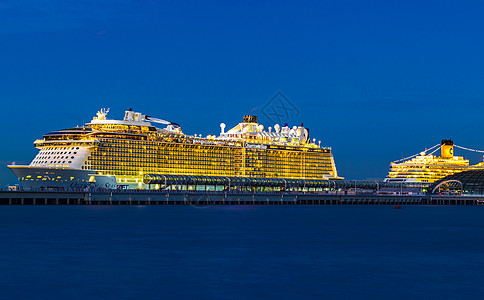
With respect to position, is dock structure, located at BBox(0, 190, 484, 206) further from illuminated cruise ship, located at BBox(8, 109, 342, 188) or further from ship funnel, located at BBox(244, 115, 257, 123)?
ship funnel, located at BBox(244, 115, 257, 123)

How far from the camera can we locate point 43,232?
64250 millimetres

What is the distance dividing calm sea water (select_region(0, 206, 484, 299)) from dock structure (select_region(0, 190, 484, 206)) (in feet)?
136

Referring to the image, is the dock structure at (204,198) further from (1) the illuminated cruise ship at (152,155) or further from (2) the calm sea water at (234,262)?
(2) the calm sea water at (234,262)

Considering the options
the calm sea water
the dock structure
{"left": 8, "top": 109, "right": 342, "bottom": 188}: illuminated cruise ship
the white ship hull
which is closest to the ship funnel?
{"left": 8, "top": 109, "right": 342, "bottom": 188}: illuminated cruise ship

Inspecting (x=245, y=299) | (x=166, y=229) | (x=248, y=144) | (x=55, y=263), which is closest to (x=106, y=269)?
(x=55, y=263)

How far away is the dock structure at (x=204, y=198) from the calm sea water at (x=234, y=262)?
41.4 m

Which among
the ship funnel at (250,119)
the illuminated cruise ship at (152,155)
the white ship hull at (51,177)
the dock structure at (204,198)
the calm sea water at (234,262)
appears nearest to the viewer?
the calm sea water at (234,262)

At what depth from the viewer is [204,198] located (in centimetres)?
13762

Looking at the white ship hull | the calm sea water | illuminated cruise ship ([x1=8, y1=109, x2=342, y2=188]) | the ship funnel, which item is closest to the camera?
the calm sea water

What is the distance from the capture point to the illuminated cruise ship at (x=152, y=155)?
133 meters

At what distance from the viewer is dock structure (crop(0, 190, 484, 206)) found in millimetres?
114312

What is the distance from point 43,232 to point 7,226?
7766 mm

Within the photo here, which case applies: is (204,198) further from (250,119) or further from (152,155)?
(250,119)

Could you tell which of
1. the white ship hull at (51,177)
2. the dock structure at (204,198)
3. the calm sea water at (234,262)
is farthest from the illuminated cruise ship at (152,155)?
the calm sea water at (234,262)
